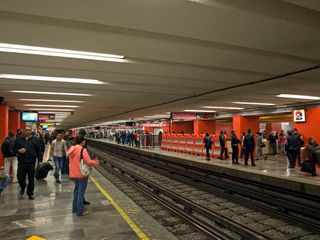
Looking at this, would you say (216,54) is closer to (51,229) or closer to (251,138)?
(51,229)

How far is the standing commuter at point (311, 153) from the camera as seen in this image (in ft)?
30.6

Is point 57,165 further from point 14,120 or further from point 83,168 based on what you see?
point 14,120

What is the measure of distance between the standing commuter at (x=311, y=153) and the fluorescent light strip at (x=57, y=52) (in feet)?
24.9

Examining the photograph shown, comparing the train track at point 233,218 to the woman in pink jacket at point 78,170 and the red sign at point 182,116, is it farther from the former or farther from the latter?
the red sign at point 182,116

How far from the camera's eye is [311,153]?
9516mm

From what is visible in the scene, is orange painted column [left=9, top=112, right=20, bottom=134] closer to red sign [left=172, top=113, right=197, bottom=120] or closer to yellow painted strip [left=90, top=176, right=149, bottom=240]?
red sign [left=172, top=113, right=197, bottom=120]

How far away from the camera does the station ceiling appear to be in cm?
331

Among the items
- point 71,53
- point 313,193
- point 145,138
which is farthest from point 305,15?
point 145,138

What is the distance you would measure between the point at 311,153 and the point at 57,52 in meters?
9.16

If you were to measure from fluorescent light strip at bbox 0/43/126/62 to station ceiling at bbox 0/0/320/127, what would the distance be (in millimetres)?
207

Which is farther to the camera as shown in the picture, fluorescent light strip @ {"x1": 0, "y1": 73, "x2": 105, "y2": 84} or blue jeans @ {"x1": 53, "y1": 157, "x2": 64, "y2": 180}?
blue jeans @ {"x1": 53, "y1": 157, "x2": 64, "y2": 180}

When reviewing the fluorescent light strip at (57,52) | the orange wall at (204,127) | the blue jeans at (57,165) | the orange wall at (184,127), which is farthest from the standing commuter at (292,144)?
the orange wall at (184,127)

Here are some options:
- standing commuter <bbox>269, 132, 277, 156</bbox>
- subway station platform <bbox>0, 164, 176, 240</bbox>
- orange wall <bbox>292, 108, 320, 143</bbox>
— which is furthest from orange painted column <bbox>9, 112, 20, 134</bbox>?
orange wall <bbox>292, 108, 320, 143</bbox>

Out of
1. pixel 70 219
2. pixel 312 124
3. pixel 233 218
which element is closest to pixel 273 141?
pixel 312 124
